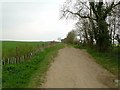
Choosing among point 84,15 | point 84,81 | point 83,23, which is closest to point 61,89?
point 84,81

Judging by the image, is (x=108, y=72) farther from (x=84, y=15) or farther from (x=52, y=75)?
(x=84, y=15)

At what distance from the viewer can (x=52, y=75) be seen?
1661cm

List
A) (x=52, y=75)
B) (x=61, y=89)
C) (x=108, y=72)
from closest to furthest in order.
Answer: (x=61, y=89) → (x=52, y=75) → (x=108, y=72)

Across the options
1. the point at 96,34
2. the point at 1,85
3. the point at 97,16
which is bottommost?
the point at 1,85

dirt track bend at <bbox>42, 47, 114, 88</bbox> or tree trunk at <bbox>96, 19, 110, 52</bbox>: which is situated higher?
tree trunk at <bbox>96, 19, 110, 52</bbox>

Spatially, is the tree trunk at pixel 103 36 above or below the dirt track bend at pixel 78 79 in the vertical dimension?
above

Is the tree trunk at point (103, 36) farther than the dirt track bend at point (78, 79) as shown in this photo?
Yes

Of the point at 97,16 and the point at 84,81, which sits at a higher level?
the point at 97,16

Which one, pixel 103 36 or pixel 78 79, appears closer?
pixel 78 79

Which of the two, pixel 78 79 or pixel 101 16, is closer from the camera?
pixel 78 79

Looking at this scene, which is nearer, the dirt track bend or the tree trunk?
the dirt track bend

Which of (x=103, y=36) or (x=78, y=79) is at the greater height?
(x=103, y=36)

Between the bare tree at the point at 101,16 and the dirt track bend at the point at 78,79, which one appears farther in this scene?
the bare tree at the point at 101,16

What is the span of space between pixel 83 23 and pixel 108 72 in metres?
30.7
